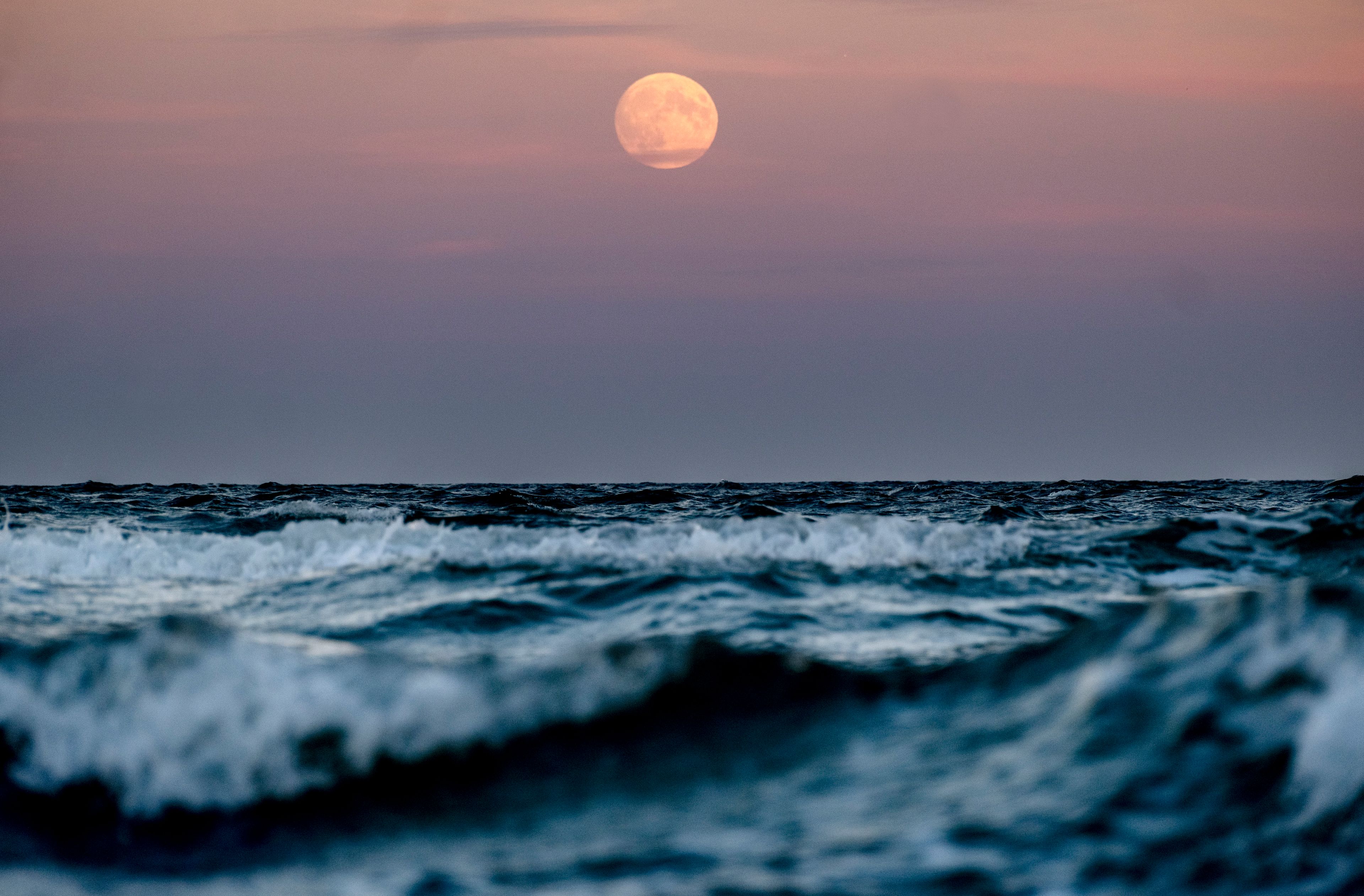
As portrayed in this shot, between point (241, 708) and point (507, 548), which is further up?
point (507, 548)

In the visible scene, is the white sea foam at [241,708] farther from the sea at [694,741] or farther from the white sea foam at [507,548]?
the white sea foam at [507,548]

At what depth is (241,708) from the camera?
373 cm

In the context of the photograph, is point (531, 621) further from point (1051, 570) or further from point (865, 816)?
point (1051, 570)

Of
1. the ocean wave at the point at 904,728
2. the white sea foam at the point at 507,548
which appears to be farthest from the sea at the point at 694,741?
the white sea foam at the point at 507,548

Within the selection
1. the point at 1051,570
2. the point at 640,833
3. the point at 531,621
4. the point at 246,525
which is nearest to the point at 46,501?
the point at 246,525

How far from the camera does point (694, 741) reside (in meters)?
3.72

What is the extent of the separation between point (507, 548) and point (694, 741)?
515cm

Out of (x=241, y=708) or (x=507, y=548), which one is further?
(x=507, y=548)

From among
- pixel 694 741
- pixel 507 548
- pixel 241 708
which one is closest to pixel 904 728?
pixel 694 741

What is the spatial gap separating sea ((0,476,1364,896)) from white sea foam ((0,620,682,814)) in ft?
0.04

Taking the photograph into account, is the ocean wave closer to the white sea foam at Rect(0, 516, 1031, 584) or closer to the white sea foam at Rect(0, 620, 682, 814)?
the white sea foam at Rect(0, 620, 682, 814)

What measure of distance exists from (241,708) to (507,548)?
490 centimetres

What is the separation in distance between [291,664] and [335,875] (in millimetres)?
1401

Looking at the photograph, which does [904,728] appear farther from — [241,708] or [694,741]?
[241,708]
